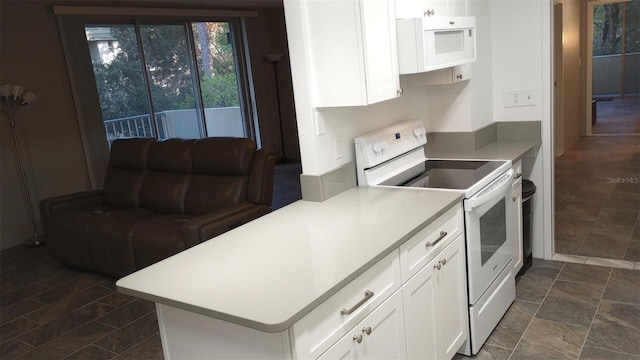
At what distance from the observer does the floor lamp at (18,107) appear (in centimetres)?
509

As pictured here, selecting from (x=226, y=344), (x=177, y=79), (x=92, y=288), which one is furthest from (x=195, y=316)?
(x=177, y=79)

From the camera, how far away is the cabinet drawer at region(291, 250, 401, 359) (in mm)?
1447

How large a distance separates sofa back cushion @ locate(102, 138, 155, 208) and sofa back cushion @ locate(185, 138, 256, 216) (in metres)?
0.67

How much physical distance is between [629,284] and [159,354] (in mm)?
2805

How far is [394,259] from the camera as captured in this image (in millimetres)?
1894

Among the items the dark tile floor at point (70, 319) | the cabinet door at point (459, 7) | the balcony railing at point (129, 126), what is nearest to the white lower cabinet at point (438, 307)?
the cabinet door at point (459, 7)

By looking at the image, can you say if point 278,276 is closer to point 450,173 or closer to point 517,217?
point 450,173

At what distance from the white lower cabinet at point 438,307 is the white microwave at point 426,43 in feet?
2.77

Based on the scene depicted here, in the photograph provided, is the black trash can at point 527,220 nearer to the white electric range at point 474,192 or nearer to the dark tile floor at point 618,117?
the white electric range at point 474,192

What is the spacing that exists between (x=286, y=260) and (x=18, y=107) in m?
4.69

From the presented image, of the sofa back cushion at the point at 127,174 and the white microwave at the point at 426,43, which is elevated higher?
the white microwave at the point at 426,43

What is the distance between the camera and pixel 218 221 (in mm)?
3412

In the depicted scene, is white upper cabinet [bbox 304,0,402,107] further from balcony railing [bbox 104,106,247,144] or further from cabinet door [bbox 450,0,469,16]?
balcony railing [bbox 104,106,247,144]

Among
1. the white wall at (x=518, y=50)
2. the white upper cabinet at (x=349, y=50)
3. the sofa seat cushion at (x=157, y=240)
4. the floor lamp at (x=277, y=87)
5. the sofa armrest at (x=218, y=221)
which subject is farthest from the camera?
the floor lamp at (x=277, y=87)
